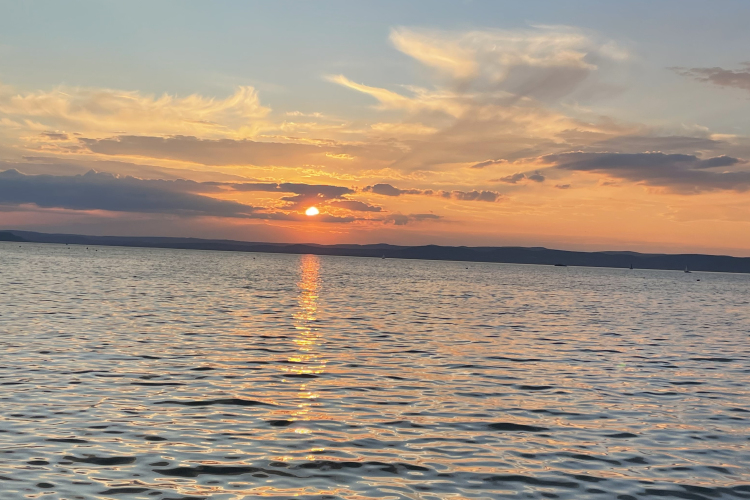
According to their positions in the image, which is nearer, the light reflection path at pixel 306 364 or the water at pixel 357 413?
the water at pixel 357 413

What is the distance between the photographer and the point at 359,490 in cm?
1360

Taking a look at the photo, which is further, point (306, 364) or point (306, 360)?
point (306, 360)

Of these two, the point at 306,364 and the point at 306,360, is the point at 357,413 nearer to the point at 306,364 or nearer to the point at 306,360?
the point at 306,364

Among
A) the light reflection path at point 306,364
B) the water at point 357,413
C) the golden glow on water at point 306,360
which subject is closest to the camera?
the water at point 357,413

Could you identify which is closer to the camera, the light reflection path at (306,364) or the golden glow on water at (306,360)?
the light reflection path at (306,364)

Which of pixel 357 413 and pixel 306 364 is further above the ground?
pixel 357 413

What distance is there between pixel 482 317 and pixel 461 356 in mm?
25787

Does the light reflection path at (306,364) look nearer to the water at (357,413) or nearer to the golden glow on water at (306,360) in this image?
the golden glow on water at (306,360)

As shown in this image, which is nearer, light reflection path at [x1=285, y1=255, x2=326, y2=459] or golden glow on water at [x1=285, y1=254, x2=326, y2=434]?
light reflection path at [x1=285, y1=255, x2=326, y2=459]

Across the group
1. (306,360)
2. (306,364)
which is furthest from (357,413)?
(306,360)

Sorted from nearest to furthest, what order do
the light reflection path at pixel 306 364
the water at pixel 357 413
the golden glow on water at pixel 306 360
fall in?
1. the water at pixel 357 413
2. the light reflection path at pixel 306 364
3. the golden glow on water at pixel 306 360

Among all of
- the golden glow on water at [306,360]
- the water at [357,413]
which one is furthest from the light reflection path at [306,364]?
the water at [357,413]

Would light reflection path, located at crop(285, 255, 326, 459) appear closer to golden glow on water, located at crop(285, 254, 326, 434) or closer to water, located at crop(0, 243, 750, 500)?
golden glow on water, located at crop(285, 254, 326, 434)

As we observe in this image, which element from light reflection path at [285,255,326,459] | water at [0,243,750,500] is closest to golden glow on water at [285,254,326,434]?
light reflection path at [285,255,326,459]
